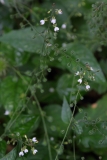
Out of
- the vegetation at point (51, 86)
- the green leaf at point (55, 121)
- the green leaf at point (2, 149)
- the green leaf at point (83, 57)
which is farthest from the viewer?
the green leaf at point (55, 121)

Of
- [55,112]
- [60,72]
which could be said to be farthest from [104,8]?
[60,72]

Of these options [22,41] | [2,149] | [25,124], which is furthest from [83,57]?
[2,149]

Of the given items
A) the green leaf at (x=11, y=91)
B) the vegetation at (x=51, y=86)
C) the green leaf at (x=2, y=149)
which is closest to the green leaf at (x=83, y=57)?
the vegetation at (x=51, y=86)

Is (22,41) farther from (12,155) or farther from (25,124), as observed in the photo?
(12,155)

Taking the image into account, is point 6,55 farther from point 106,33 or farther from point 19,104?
point 106,33

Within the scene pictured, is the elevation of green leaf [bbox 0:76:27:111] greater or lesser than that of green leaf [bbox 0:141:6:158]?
greater

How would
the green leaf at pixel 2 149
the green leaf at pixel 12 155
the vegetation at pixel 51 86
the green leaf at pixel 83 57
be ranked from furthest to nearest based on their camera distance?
the green leaf at pixel 83 57 < the vegetation at pixel 51 86 < the green leaf at pixel 2 149 < the green leaf at pixel 12 155

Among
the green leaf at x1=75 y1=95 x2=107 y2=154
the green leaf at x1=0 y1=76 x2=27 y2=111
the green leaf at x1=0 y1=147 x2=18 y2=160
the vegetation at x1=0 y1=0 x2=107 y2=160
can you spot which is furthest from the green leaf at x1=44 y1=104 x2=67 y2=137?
the green leaf at x1=0 y1=147 x2=18 y2=160

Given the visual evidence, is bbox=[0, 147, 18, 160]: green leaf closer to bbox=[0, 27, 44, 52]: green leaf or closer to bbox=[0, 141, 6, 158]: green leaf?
bbox=[0, 141, 6, 158]: green leaf

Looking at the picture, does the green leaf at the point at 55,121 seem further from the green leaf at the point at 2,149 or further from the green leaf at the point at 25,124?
the green leaf at the point at 2,149
